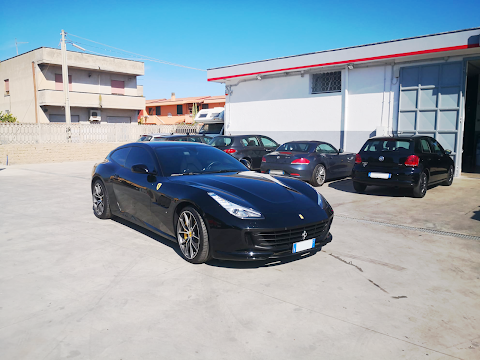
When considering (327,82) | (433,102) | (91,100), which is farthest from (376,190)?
(91,100)

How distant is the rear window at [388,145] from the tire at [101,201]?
251 inches

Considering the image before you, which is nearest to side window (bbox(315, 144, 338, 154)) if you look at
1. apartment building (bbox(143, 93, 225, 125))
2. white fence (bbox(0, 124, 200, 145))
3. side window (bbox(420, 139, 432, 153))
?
side window (bbox(420, 139, 432, 153))

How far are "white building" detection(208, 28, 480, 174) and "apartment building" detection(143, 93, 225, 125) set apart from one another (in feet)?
90.9

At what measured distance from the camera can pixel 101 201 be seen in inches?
279

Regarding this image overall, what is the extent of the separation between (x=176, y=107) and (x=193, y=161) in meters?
49.1

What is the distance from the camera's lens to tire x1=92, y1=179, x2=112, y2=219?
272 inches

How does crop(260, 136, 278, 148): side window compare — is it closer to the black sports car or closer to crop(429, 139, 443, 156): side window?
crop(429, 139, 443, 156): side window

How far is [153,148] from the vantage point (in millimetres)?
6012

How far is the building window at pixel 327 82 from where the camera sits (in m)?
16.5

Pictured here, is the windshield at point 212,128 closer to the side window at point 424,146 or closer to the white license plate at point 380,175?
the white license plate at point 380,175

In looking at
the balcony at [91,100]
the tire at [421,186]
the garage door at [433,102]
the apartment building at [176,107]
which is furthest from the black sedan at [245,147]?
the apartment building at [176,107]

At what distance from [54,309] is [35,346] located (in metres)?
0.63

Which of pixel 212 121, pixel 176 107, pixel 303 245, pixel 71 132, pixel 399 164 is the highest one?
pixel 176 107

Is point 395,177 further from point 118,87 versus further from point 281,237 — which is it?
point 118,87
